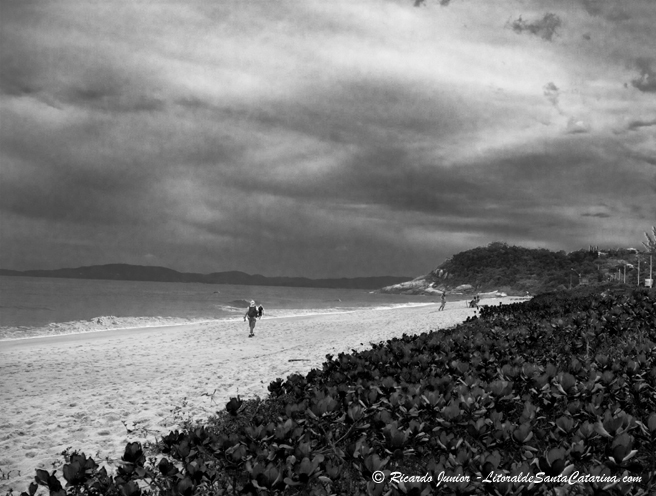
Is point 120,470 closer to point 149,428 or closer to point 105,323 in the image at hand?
point 149,428

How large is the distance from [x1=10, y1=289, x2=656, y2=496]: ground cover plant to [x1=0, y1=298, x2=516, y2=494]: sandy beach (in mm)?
2680

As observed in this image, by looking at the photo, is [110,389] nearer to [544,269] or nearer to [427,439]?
[427,439]

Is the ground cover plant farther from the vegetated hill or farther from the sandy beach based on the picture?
the vegetated hill

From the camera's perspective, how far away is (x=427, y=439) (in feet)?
10.8

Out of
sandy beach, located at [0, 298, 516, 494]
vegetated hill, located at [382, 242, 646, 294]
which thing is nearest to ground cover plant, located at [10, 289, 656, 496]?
sandy beach, located at [0, 298, 516, 494]

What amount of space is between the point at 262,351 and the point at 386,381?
15.3m

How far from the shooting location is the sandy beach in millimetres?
6891

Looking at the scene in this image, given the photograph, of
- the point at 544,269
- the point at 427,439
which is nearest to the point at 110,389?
the point at 427,439

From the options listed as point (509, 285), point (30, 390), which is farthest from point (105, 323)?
point (509, 285)

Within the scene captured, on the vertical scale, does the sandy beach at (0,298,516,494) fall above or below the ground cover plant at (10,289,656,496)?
below

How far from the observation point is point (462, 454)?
2680 mm

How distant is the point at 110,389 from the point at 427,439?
9.54m

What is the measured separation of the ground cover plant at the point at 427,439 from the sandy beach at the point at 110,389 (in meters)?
2.68

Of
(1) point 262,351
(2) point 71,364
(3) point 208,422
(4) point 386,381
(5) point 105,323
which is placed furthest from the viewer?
(5) point 105,323
